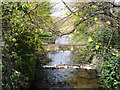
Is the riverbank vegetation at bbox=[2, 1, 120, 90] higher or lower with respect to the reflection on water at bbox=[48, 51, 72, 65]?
higher

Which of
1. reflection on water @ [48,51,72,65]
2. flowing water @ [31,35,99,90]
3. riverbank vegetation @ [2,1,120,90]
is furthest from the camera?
reflection on water @ [48,51,72,65]

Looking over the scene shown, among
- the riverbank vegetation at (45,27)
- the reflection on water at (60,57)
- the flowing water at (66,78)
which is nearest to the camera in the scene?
the riverbank vegetation at (45,27)

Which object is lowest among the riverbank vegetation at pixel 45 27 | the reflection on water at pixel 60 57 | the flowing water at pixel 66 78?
the flowing water at pixel 66 78

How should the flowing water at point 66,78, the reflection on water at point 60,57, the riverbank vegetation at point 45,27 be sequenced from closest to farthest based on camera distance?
the riverbank vegetation at point 45,27 → the flowing water at point 66,78 → the reflection on water at point 60,57

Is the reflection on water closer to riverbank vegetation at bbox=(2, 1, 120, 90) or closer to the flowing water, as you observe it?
the flowing water

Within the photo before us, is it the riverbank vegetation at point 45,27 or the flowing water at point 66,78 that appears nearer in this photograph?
the riverbank vegetation at point 45,27

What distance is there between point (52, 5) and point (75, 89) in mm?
1727

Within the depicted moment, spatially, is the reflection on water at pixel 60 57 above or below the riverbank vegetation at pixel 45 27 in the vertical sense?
below

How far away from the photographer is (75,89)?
8.33 feet

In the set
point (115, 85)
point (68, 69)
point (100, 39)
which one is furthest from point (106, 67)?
point (68, 69)

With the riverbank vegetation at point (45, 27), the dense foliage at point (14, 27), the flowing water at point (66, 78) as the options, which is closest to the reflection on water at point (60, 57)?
the flowing water at point (66, 78)

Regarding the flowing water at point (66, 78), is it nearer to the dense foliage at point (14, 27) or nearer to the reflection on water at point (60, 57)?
the reflection on water at point (60, 57)

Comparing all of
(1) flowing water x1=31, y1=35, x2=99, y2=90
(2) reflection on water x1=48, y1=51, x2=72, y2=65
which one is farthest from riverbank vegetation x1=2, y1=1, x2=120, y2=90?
(2) reflection on water x1=48, y1=51, x2=72, y2=65

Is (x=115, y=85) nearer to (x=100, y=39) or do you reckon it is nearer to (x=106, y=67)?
(x=106, y=67)
